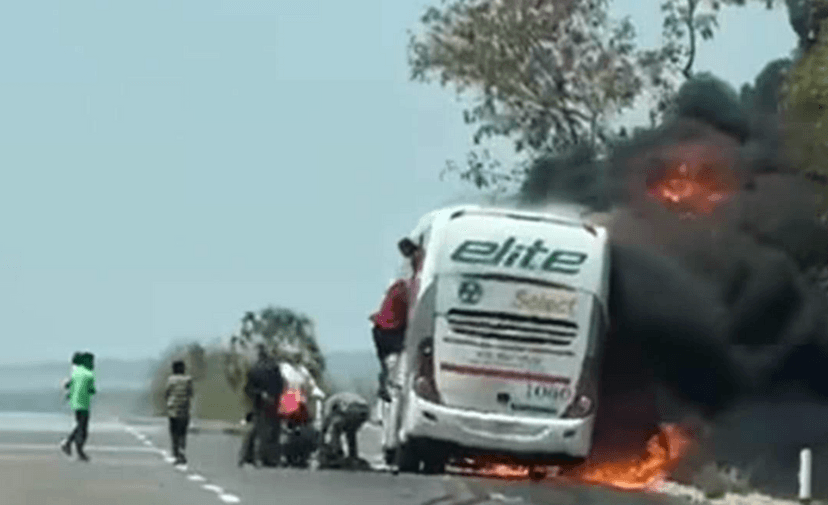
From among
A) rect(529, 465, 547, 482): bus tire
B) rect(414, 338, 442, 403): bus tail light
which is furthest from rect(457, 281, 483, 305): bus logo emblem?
rect(529, 465, 547, 482): bus tire

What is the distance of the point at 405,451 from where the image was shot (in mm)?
41562

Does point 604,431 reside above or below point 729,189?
below

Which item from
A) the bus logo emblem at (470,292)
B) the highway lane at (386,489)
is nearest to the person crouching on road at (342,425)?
the highway lane at (386,489)

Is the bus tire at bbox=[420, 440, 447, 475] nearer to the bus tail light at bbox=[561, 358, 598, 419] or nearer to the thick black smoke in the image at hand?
the bus tail light at bbox=[561, 358, 598, 419]

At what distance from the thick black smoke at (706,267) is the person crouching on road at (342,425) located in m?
3.64

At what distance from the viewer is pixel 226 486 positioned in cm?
3706

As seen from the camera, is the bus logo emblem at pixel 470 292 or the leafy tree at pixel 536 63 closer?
the bus logo emblem at pixel 470 292

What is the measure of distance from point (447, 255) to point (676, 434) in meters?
8.29

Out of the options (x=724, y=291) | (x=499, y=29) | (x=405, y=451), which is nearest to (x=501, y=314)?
(x=405, y=451)

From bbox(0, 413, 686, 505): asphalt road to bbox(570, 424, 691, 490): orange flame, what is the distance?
208 centimetres

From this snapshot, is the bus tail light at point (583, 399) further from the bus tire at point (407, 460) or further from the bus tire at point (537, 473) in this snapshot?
the bus tire at point (537, 473)

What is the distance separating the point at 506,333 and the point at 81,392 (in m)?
11.6

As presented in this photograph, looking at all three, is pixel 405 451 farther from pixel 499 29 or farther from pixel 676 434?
pixel 499 29

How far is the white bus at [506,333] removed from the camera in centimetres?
3853
